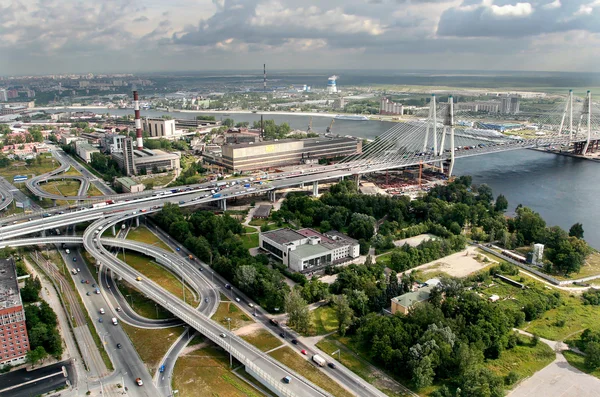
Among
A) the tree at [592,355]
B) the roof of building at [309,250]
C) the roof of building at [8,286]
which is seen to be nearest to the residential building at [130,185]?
the roof of building at [8,286]

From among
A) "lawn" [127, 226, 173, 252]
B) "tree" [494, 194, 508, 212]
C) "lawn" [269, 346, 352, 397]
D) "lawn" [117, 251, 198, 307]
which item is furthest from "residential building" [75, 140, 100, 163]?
"tree" [494, 194, 508, 212]

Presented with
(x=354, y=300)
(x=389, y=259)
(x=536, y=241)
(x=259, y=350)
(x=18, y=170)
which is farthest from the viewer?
(x=18, y=170)

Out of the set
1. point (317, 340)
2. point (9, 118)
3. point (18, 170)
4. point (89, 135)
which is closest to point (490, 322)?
point (317, 340)

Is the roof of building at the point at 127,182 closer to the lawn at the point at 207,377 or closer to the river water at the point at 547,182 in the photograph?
the lawn at the point at 207,377

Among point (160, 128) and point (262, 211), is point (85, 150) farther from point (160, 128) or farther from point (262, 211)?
point (262, 211)

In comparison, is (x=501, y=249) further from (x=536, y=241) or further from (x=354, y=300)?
(x=354, y=300)

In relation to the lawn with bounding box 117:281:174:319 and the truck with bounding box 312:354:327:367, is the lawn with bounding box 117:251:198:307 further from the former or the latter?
the truck with bounding box 312:354:327:367
